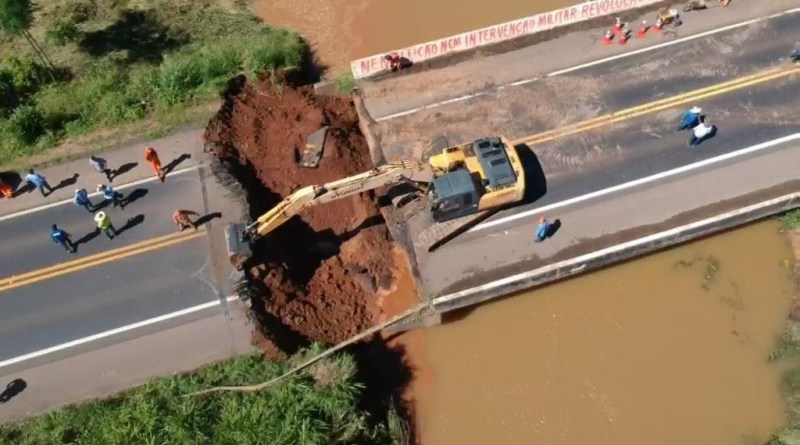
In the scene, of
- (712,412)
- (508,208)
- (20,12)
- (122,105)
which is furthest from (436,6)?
(712,412)

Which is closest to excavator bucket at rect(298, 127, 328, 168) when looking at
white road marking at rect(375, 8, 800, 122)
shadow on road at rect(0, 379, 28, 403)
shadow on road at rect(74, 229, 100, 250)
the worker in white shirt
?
white road marking at rect(375, 8, 800, 122)

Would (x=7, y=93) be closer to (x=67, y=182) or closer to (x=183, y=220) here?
(x=67, y=182)

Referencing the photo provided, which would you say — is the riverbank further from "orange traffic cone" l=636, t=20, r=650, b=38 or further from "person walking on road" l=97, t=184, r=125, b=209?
"person walking on road" l=97, t=184, r=125, b=209

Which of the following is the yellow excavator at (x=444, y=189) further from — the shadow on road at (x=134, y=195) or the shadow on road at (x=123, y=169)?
the shadow on road at (x=123, y=169)

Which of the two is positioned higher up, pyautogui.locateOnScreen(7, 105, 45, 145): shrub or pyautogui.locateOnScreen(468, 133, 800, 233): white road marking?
pyautogui.locateOnScreen(7, 105, 45, 145): shrub

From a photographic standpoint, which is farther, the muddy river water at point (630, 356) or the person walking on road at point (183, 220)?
the person walking on road at point (183, 220)

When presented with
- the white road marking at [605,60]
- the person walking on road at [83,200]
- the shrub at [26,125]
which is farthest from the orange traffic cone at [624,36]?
the shrub at [26,125]

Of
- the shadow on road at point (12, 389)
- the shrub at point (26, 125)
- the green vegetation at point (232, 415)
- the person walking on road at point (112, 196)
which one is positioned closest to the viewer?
the green vegetation at point (232, 415)
